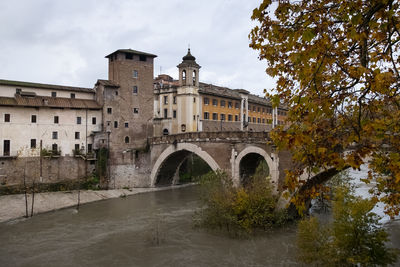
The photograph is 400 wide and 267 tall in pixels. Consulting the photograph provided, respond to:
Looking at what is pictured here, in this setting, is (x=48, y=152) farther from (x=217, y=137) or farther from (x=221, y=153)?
(x=221, y=153)

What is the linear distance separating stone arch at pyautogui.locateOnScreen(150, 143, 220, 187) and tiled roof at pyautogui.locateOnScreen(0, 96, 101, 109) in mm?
8769

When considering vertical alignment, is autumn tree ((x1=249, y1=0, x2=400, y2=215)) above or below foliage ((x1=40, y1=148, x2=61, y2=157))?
above

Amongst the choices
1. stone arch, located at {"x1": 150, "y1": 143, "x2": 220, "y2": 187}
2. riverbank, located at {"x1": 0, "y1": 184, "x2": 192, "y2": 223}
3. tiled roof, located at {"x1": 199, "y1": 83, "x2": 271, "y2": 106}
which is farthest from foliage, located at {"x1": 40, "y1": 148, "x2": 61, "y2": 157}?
tiled roof, located at {"x1": 199, "y1": 83, "x2": 271, "y2": 106}

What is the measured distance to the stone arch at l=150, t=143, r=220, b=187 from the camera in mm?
30092

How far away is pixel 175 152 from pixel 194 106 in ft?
32.0

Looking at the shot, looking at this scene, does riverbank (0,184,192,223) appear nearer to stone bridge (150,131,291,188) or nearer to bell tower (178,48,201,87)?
stone bridge (150,131,291,188)

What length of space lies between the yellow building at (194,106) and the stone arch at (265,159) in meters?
12.9

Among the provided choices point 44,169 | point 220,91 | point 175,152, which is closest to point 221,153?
point 175,152

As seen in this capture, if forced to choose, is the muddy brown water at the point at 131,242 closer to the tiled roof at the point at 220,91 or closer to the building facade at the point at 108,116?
the building facade at the point at 108,116

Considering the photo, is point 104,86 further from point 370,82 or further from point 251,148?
point 370,82

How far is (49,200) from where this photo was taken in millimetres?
29594

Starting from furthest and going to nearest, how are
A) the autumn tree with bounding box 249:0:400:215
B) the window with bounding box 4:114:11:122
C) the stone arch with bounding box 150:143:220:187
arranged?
the window with bounding box 4:114:11:122
the stone arch with bounding box 150:143:220:187
the autumn tree with bounding box 249:0:400:215

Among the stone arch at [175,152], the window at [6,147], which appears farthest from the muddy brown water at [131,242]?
the window at [6,147]

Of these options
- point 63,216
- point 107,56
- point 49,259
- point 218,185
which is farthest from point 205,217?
point 107,56
